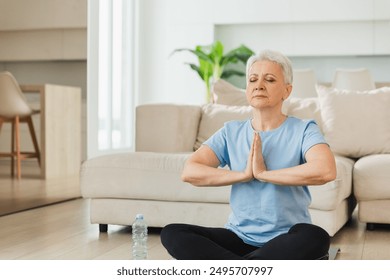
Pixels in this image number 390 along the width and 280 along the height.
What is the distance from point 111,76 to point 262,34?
5.45ft

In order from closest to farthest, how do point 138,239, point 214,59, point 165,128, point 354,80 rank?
point 138,239 → point 165,128 → point 354,80 → point 214,59

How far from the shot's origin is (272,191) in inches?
82.3

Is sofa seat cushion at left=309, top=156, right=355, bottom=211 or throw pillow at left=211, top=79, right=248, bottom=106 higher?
throw pillow at left=211, top=79, right=248, bottom=106

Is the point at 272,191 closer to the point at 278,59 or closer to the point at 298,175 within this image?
the point at 298,175

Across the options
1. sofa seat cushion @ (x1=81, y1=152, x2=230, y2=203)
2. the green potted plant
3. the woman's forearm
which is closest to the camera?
the woman's forearm

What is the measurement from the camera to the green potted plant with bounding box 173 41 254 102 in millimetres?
7375

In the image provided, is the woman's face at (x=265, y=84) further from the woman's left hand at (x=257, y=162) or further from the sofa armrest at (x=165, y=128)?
the sofa armrest at (x=165, y=128)

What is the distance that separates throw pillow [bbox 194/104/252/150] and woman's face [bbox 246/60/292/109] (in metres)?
1.91

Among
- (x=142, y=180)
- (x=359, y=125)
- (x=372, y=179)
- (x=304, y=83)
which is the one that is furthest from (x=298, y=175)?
(x=304, y=83)

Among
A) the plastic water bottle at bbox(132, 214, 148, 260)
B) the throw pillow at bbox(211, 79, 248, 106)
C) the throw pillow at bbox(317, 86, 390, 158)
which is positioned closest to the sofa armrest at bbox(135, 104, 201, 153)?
the throw pillow at bbox(211, 79, 248, 106)

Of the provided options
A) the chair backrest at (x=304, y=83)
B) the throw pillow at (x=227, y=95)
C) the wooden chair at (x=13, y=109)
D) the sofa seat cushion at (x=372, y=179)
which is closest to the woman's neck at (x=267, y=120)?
the sofa seat cushion at (x=372, y=179)

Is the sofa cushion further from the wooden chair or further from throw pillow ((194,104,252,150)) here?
the wooden chair

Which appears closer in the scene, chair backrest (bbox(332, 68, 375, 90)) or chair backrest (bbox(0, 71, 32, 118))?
chair backrest (bbox(0, 71, 32, 118))

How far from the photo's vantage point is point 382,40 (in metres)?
7.34
